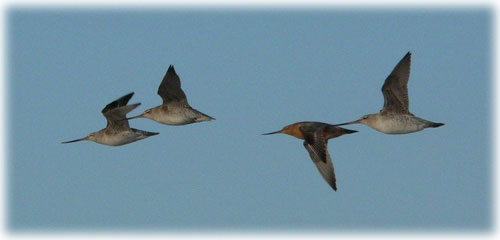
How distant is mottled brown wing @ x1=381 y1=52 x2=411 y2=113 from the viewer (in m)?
18.8

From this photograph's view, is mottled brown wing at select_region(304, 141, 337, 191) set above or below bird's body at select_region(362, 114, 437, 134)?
below

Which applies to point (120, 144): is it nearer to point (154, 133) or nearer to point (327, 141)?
point (154, 133)

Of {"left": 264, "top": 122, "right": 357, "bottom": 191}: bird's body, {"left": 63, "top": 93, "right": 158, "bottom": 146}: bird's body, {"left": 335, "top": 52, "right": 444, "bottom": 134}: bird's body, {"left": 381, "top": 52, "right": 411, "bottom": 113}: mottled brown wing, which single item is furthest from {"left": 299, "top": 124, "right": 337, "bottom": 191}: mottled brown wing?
{"left": 63, "top": 93, "right": 158, "bottom": 146}: bird's body

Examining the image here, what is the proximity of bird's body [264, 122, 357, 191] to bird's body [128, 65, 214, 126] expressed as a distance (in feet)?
7.73

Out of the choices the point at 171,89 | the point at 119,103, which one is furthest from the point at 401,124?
the point at 119,103

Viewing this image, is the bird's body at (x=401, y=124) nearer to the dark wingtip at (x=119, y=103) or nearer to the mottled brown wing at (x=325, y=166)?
the mottled brown wing at (x=325, y=166)

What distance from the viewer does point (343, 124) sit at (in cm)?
1950

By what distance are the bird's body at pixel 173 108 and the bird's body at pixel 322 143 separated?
2356 mm

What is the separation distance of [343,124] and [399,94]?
1289mm

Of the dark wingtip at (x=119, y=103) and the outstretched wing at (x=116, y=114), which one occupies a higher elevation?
the dark wingtip at (x=119, y=103)

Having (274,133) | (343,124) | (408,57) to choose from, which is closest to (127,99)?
(274,133)

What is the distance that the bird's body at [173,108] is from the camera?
20.3 meters

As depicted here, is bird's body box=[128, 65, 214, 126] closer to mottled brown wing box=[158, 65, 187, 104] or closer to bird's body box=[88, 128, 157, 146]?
mottled brown wing box=[158, 65, 187, 104]

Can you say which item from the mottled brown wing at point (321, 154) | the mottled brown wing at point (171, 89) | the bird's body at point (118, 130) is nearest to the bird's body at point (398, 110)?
the mottled brown wing at point (321, 154)
